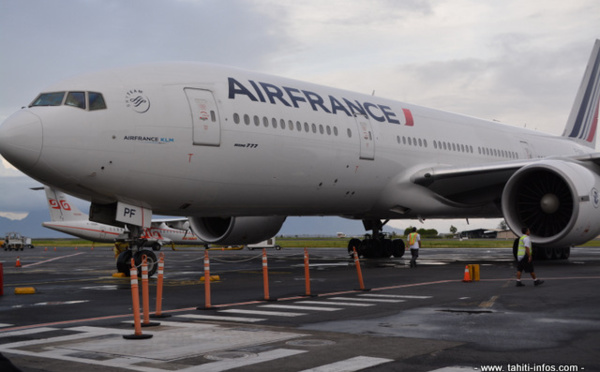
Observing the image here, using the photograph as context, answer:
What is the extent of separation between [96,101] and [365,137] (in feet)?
25.0

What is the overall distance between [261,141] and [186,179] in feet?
6.80

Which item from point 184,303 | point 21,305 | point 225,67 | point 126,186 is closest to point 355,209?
point 225,67

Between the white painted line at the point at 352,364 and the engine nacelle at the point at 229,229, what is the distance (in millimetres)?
13230

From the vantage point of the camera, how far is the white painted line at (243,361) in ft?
18.1

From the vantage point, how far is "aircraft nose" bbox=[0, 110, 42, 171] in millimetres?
12016

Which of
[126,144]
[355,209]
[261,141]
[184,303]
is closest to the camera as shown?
[184,303]

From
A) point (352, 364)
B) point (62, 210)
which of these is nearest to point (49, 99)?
point (352, 364)

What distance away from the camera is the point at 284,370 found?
5.43 m

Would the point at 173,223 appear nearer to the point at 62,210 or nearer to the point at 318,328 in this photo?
the point at 62,210

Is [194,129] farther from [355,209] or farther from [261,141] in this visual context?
[355,209]

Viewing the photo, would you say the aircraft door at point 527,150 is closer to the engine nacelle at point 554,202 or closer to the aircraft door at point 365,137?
the engine nacelle at point 554,202

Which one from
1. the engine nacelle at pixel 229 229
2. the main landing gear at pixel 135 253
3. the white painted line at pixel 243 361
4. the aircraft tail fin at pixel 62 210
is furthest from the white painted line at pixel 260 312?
the aircraft tail fin at pixel 62 210

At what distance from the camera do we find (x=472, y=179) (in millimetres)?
19828

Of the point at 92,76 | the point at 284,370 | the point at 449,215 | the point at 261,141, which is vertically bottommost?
the point at 284,370
